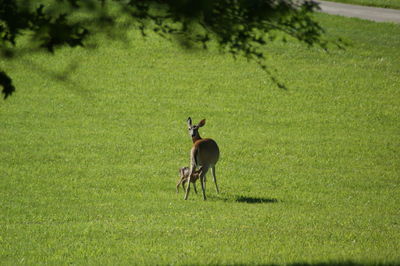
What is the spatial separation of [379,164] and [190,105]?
25.9 feet

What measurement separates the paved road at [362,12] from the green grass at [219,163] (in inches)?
43.2

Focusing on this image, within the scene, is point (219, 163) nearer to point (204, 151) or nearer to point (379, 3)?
point (204, 151)

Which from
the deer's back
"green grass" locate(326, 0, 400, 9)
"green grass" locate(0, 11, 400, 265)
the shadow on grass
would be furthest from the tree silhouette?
"green grass" locate(326, 0, 400, 9)

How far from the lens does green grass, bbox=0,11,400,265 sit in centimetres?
1398

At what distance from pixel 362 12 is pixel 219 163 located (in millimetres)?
21733

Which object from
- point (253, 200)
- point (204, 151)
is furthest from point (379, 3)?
point (204, 151)

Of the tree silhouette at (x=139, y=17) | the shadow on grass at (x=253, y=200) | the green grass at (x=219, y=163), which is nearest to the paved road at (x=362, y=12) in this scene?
the green grass at (x=219, y=163)

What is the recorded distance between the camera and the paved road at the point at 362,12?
3914cm

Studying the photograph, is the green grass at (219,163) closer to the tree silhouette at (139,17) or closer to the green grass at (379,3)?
the tree silhouette at (139,17)

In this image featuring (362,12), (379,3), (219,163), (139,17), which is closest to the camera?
(139,17)

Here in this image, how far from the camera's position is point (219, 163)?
21.7 metres

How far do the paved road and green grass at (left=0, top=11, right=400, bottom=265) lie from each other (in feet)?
3.60

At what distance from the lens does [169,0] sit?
8.69m

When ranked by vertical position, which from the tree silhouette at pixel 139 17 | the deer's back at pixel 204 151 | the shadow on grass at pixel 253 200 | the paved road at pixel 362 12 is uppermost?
the tree silhouette at pixel 139 17
